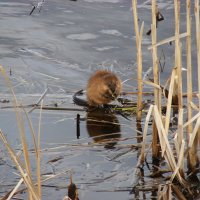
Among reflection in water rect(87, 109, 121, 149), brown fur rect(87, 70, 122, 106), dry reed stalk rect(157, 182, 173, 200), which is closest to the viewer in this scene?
dry reed stalk rect(157, 182, 173, 200)

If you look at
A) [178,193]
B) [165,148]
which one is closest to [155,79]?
[165,148]

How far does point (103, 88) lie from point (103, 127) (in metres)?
0.64

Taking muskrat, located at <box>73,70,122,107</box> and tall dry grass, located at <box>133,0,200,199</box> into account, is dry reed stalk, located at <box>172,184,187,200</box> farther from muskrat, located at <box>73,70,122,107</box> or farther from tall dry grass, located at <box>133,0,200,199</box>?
muskrat, located at <box>73,70,122,107</box>

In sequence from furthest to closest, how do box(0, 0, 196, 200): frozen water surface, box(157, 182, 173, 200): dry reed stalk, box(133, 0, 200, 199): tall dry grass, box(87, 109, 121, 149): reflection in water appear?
box(87, 109, 121, 149): reflection in water, box(0, 0, 196, 200): frozen water surface, box(133, 0, 200, 199): tall dry grass, box(157, 182, 173, 200): dry reed stalk

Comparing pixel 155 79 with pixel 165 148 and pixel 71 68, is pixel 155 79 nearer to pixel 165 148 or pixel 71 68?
pixel 165 148

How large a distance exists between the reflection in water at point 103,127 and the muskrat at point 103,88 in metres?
0.13

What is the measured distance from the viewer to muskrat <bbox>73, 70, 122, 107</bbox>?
6.29 meters

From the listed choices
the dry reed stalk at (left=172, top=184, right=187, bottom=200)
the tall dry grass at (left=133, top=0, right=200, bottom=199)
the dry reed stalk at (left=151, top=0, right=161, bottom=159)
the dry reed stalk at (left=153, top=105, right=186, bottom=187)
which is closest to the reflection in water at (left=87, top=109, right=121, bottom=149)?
the dry reed stalk at (left=151, top=0, right=161, bottom=159)

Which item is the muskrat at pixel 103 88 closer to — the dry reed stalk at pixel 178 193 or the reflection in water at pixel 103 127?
the reflection in water at pixel 103 127

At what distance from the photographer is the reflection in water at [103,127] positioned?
5.30 meters

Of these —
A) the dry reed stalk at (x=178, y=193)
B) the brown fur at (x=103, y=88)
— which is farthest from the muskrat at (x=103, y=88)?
the dry reed stalk at (x=178, y=193)

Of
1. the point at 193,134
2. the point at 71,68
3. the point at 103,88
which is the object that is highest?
the point at 71,68

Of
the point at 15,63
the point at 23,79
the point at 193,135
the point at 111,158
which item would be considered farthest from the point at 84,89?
the point at 193,135

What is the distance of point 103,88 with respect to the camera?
250 inches
